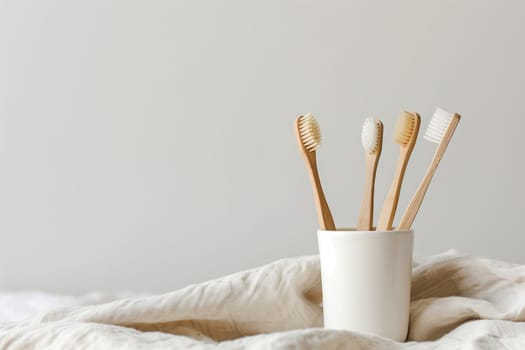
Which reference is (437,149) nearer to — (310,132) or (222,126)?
(310,132)

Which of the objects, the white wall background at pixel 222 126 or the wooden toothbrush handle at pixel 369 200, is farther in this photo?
the white wall background at pixel 222 126

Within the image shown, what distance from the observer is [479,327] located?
0.59 m

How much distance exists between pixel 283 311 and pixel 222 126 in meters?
0.90

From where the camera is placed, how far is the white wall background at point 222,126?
4.95ft

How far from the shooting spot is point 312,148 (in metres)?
0.69

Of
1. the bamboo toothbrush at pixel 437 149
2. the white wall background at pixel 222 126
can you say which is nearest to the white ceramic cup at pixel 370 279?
the bamboo toothbrush at pixel 437 149

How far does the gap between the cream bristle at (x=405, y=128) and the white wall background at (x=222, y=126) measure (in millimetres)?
841

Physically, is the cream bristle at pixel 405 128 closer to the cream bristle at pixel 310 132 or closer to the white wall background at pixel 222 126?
the cream bristle at pixel 310 132

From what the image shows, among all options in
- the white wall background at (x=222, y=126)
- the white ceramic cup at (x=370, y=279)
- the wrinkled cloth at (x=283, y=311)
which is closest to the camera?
the wrinkled cloth at (x=283, y=311)

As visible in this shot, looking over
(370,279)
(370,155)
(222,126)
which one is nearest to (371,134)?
(370,155)

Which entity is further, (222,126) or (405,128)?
(222,126)

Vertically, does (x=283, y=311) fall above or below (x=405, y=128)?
below

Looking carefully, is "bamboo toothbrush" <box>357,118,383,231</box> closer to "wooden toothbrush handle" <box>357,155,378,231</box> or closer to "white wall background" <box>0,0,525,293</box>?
"wooden toothbrush handle" <box>357,155,378,231</box>

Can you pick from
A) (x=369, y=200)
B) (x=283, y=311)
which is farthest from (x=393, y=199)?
(x=283, y=311)
